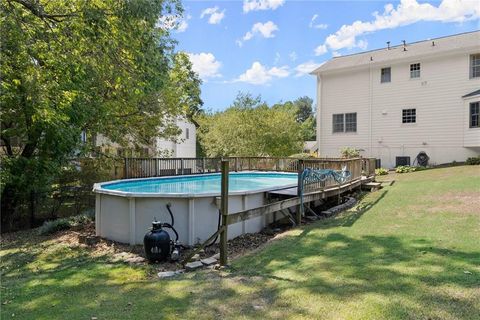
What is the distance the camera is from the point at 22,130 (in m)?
10.7

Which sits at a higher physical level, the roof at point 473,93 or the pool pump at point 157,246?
the roof at point 473,93

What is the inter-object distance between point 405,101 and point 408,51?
3.12 metres

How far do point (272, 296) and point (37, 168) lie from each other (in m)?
9.08

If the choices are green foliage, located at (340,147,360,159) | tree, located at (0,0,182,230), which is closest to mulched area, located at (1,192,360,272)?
tree, located at (0,0,182,230)

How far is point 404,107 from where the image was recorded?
20953 millimetres

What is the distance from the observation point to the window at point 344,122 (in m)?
22.8

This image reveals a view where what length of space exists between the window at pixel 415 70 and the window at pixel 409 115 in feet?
6.47

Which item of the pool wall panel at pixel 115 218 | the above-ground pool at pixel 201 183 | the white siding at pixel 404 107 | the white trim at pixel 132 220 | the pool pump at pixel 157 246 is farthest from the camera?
the white siding at pixel 404 107

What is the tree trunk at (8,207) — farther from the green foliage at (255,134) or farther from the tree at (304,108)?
the tree at (304,108)

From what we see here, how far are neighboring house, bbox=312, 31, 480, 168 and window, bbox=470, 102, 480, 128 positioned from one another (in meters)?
0.01

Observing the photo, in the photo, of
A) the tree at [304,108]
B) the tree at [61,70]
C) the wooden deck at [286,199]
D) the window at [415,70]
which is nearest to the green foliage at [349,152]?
the window at [415,70]

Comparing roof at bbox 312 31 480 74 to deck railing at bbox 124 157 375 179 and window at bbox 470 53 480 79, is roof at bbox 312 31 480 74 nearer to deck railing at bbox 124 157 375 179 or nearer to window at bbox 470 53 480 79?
window at bbox 470 53 480 79

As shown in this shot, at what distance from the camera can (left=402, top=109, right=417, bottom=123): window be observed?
67.8 feet

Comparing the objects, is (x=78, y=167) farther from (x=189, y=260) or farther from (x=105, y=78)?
(x=189, y=260)
